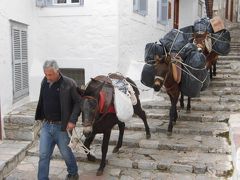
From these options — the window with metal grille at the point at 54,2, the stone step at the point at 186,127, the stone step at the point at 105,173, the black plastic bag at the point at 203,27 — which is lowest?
the stone step at the point at 105,173

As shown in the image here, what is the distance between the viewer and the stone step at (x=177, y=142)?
6504mm

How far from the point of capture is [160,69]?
6496 mm

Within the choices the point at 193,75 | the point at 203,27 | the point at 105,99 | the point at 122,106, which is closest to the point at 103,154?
the point at 122,106

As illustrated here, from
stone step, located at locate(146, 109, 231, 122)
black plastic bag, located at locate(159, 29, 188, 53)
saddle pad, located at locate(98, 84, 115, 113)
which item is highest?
black plastic bag, located at locate(159, 29, 188, 53)

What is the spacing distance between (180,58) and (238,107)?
7.11 feet

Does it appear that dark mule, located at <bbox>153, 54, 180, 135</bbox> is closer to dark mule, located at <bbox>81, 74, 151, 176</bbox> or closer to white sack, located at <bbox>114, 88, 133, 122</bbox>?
white sack, located at <bbox>114, 88, 133, 122</bbox>

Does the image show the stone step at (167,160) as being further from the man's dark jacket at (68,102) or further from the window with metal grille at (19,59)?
the window with metal grille at (19,59)

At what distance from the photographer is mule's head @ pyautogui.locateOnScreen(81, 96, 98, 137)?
5055 mm

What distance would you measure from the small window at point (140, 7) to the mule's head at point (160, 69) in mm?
3264

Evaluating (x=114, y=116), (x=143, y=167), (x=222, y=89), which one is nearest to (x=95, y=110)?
(x=114, y=116)

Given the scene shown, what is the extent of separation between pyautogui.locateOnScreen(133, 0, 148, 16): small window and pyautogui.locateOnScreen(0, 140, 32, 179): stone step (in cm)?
454

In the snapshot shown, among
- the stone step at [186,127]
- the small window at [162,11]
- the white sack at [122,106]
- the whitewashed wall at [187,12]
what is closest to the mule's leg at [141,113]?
the stone step at [186,127]

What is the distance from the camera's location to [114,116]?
18.8 feet

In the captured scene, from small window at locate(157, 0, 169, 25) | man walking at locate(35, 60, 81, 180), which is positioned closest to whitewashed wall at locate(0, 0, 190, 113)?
small window at locate(157, 0, 169, 25)
